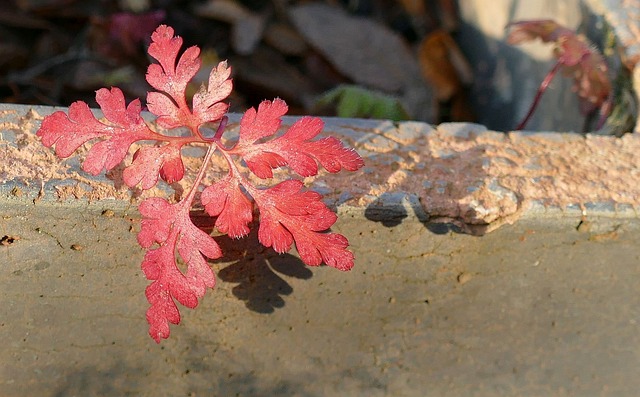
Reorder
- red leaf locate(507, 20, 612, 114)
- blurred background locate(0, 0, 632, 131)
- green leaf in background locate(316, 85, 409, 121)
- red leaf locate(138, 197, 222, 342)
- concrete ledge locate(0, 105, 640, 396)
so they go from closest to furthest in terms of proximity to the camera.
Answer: red leaf locate(138, 197, 222, 342) → concrete ledge locate(0, 105, 640, 396) → red leaf locate(507, 20, 612, 114) → green leaf in background locate(316, 85, 409, 121) → blurred background locate(0, 0, 632, 131)

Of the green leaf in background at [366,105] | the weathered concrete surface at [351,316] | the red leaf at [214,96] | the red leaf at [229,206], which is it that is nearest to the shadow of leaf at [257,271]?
the weathered concrete surface at [351,316]

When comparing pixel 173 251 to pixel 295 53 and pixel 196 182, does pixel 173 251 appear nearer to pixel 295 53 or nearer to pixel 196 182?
pixel 196 182

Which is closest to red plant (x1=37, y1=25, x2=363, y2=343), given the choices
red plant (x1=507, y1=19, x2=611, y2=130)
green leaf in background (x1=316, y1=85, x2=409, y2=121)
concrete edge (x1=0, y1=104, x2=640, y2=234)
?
concrete edge (x1=0, y1=104, x2=640, y2=234)

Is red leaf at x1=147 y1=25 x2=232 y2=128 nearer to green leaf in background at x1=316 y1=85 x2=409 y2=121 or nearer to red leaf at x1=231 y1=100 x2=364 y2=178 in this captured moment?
red leaf at x1=231 y1=100 x2=364 y2=178

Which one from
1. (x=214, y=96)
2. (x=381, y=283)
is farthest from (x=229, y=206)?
(x=381, y=283)

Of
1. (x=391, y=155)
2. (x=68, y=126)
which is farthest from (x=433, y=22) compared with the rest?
(x=68, y=126)

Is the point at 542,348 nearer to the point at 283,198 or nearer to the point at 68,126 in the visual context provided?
the point at 283,198
